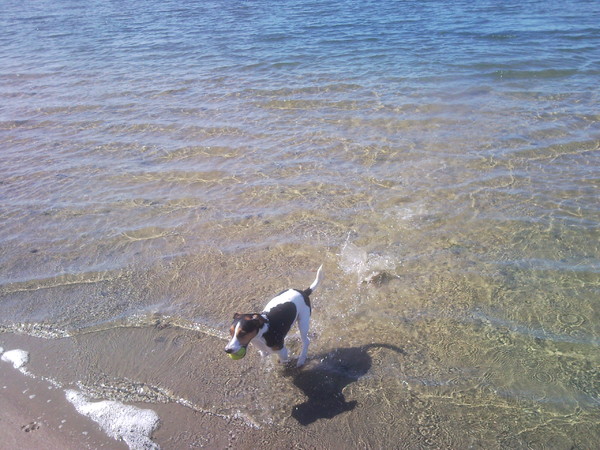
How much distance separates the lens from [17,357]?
4922 millimetres

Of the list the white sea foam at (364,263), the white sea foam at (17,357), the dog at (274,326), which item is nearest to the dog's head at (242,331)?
the dog at (274,326)

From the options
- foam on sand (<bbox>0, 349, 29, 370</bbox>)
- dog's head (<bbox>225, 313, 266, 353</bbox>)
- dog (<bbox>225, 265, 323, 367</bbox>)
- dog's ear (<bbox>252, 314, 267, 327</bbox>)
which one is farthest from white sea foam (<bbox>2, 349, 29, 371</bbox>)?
dog's ear (<bbox>252, 314, 267, 327</bbox>)

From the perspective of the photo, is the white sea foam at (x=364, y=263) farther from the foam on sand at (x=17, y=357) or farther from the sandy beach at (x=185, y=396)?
the foam on sand at (x=17, y=357)

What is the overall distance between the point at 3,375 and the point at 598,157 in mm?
9250

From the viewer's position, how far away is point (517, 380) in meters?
4.50

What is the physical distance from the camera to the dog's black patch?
4.28m

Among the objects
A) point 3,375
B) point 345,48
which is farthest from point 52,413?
point 345,48

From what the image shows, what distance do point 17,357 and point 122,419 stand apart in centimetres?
157

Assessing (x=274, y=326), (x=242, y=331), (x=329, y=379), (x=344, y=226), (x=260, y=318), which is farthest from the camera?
(x=344, y=226)

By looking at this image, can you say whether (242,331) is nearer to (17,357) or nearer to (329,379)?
(329,379)

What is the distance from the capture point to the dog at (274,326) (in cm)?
398

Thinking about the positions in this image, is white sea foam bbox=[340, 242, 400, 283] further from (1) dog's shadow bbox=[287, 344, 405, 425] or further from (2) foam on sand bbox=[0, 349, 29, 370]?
(2) foam on sand bbox=[0, 349, 29, 370]

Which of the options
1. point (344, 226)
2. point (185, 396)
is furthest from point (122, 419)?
point (344, 226)

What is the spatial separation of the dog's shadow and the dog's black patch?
0.48 m
